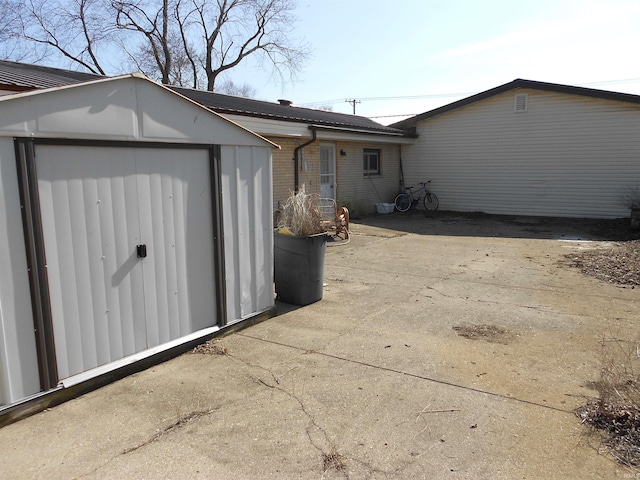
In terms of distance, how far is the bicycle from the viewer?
17.7 meters

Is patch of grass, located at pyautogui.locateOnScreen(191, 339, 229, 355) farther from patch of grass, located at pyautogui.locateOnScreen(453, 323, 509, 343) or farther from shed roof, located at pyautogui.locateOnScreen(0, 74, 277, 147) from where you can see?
patch of grass, located at pyautogui.locateOnScreen(453, 323, 509, 343)

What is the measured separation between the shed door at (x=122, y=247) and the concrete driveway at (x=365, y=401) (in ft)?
1.25

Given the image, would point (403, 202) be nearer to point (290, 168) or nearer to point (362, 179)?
point (362, 179)

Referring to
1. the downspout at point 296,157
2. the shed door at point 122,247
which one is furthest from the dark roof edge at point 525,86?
the shed door at point 122,247

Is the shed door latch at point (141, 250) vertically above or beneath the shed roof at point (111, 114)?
beneath

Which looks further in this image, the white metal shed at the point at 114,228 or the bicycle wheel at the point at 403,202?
the bicycle wheel at the point at 403,202

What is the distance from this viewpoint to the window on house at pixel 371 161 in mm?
16531

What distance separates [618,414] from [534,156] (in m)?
13.9

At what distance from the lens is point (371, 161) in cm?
1694

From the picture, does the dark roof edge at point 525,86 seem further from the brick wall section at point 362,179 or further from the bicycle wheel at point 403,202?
the bicycle wheel at point 403,202

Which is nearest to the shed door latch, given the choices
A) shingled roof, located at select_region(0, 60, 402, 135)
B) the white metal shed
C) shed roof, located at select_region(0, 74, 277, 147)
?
the white metal shed

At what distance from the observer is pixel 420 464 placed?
2777 millimetres

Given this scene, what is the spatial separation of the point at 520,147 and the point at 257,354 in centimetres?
1396

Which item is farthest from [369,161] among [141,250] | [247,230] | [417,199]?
[141,250]
